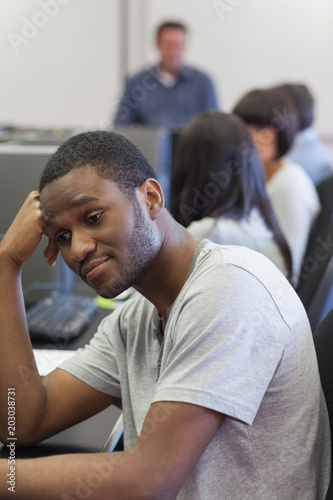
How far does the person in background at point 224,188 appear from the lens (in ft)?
5.78

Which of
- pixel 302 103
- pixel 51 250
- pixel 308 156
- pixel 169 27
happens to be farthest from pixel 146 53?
pixel 51 250

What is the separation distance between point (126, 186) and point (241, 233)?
87 cm

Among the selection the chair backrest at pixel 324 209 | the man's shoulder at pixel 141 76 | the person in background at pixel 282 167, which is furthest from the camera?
the man's shoulder at pixel 141 76

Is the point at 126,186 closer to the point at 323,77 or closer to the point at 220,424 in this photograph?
the point at 220,424

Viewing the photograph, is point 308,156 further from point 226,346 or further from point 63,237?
point 226,346

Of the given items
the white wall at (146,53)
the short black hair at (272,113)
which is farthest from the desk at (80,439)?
the white wall at (146,53)

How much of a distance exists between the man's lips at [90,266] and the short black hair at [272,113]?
171 cm

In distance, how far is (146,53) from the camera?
15.2ft

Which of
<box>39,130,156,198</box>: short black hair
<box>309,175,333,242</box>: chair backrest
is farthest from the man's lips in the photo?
<box>309,175,333,242</box>: chair backrest

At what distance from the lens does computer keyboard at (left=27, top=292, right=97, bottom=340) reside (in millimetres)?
1531

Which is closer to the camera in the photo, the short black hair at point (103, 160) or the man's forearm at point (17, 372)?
the short black hair at point (103, 160)

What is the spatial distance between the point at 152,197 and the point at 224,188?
841 millimetres

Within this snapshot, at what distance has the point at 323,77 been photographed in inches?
175

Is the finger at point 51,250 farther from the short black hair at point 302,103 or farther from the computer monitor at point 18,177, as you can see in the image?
the short black hair at point 302,103
